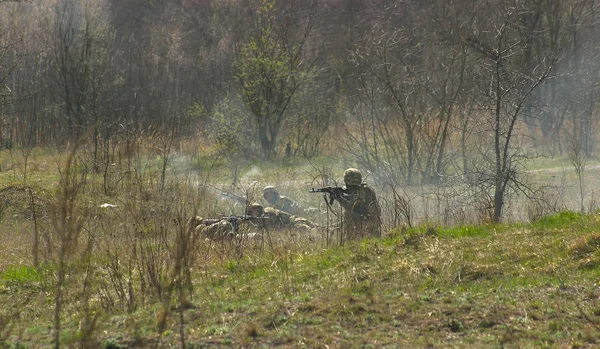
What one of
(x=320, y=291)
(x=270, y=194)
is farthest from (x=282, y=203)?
(x=320, y=291)

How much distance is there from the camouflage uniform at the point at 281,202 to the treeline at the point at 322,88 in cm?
372

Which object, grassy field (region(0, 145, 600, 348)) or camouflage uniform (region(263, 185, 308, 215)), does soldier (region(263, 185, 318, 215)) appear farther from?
grassy field (region(0, 145, 600, 348))

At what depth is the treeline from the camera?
22.1 meters

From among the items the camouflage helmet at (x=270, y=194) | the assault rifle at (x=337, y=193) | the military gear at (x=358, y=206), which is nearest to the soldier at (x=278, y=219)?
the camouflage helmet at (x=270, y=194)

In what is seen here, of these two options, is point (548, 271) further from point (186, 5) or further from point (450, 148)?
point (186, 5)

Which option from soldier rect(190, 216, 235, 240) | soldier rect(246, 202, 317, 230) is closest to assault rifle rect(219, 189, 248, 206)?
soldier rect(246, 202, 317, 230)

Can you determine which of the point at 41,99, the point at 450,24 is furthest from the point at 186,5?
the point at 450,24

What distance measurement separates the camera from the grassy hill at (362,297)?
6.05 meters

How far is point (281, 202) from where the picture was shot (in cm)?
1958

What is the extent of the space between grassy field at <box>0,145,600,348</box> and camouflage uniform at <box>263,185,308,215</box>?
25.5 feet

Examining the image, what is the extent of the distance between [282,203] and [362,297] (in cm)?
1248

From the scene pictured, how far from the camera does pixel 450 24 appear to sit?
24438mm

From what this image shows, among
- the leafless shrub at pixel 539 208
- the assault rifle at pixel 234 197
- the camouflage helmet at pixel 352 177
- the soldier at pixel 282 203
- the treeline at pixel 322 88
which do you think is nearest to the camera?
the leafless shrub at pixel 539 208

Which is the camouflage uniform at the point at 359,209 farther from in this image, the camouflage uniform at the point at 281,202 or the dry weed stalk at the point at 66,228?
the camouflage uniform at the point at 281,202
